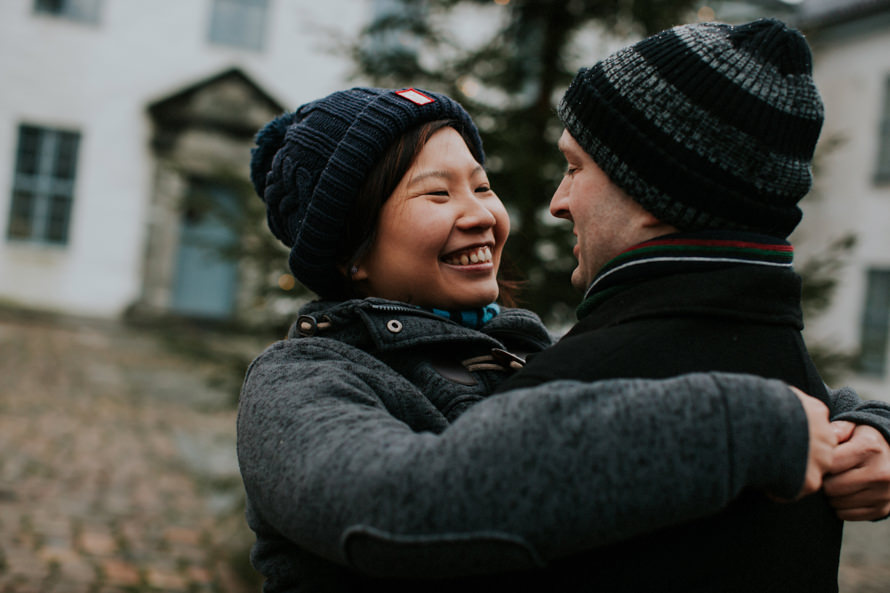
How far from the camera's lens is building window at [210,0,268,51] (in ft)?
52.2

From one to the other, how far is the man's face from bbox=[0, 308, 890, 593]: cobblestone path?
10.6 feet

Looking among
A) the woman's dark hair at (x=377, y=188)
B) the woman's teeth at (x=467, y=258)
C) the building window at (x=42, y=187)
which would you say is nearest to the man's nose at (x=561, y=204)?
the woman's teeth at (x=467, y=258)

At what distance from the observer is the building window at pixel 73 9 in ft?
50.0

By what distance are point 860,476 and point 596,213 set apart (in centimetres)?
58

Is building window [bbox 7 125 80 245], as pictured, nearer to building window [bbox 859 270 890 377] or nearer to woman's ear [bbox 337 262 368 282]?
building window [bbox 859 270 890 377]

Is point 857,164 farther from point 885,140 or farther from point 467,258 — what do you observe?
point 467,258

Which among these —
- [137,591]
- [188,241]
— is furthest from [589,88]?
[137,591]

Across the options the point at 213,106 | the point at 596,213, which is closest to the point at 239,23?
the point at 213,106

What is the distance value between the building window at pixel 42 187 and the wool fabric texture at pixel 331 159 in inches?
598

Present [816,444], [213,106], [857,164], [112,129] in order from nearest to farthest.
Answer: [816,444] < [857,164] < [213,106] < [112,129]

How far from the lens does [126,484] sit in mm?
6500

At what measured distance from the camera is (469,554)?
3.33 feet

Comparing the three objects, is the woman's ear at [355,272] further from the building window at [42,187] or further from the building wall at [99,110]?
the building window at [42,187]

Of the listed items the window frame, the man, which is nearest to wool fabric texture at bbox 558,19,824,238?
the man
